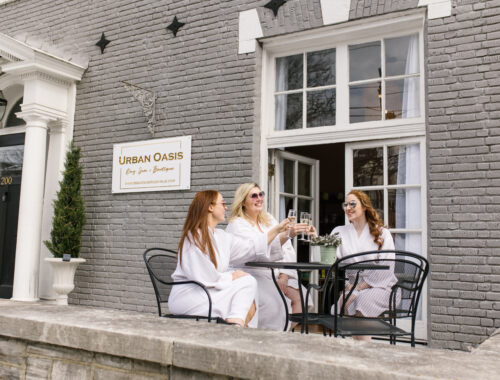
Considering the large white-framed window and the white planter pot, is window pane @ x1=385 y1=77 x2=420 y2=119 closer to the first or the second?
the large white-framed window

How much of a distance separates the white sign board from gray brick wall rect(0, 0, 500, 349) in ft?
0.35

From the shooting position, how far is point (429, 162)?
4.67 metres

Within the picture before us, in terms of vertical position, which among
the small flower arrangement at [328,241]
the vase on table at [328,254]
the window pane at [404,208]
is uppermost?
the window pane at [404,208]

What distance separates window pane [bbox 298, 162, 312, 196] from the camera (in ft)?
19.9

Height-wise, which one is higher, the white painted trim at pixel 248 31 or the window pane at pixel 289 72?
the white painted trim at pixel 248 31

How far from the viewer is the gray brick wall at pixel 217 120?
442 cm

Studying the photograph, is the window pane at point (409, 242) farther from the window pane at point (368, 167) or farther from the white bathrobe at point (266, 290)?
the white bathrobe at point (266, 290)

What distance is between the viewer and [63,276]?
Result: 636cm

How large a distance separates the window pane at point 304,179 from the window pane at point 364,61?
125 centimetres

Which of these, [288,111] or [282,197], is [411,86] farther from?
[282,197]

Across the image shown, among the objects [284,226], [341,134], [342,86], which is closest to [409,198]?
[341,134]

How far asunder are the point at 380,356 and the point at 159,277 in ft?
7.23

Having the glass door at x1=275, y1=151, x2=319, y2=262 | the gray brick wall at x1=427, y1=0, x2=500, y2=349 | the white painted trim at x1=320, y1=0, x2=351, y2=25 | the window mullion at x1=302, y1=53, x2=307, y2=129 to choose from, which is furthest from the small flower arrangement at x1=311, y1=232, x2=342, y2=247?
the white painted trim at x1=320, y1=0, x2=351, y2=25

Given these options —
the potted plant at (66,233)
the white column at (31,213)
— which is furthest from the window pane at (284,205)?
the white column at (31,213)
